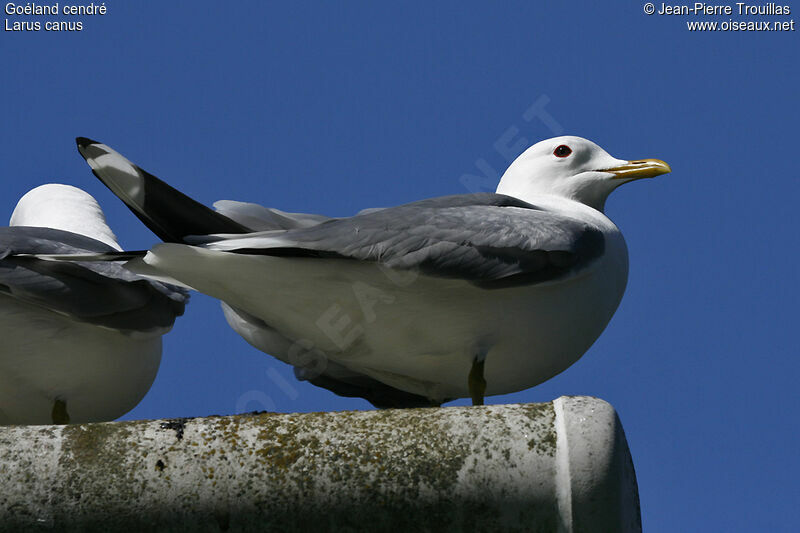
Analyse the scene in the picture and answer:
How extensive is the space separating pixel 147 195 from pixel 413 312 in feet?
3.35

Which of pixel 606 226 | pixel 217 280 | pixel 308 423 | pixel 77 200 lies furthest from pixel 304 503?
pixel 77 200

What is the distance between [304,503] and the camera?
8.69ft

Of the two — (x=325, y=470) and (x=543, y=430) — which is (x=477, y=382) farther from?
(x=325, y=470)

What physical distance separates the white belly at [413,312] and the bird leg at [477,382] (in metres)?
0.04

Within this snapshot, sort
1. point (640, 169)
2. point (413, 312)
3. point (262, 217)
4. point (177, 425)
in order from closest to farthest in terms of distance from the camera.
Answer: point (177, 425), point (413, 312), point (262, 217), point (640, 169)

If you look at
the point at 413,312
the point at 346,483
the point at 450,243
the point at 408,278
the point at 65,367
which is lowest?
the point at 346,483

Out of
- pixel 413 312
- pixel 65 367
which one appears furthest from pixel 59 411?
pixel 413 312

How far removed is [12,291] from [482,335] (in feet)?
5.96

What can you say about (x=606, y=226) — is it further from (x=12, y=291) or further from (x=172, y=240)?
(x=12, y=291)

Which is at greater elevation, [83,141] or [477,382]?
[83,141]

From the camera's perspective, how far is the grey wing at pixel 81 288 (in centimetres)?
437

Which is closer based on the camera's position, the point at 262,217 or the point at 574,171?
the point at 262,217

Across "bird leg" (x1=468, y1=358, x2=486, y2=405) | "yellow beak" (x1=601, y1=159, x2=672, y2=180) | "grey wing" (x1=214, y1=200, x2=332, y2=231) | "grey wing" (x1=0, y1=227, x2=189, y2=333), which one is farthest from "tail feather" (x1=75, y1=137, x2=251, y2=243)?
"yellow beak" (x1=601, y1=159, x2=672, y2=180)

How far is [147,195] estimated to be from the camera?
12.6 feet
